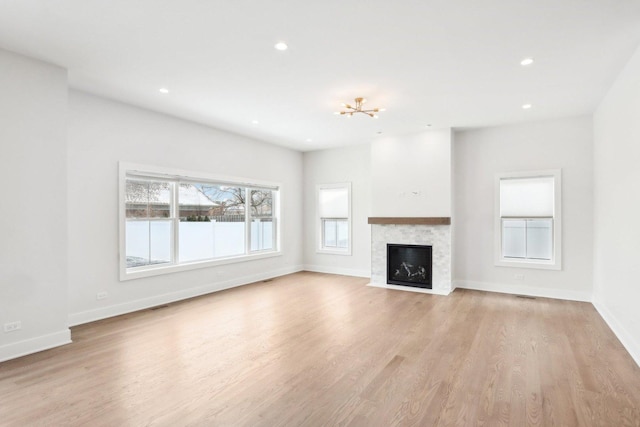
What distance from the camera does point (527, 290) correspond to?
5820 millimetres

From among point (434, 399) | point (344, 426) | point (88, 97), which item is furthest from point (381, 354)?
point (88, 97)

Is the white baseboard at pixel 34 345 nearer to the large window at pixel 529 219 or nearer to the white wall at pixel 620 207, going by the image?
the white wall at pixel 620 207

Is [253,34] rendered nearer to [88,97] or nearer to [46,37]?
[46,37]

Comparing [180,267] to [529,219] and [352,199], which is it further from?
[529,219]

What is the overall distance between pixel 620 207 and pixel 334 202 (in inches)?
206

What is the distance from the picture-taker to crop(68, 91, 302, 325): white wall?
14.1 feet

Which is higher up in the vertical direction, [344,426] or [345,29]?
[345,29]

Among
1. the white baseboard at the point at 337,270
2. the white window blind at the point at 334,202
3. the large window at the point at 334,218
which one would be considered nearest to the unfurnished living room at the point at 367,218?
the white baseboard at the point at 337,270

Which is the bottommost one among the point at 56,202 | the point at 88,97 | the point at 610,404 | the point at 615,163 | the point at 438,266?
the point at 610,404

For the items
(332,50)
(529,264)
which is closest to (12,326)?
(332,50)

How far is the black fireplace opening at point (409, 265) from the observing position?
6.31m

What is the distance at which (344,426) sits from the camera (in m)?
2.22

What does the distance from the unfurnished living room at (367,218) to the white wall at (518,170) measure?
4 cm

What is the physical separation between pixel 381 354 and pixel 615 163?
11.8 ft
